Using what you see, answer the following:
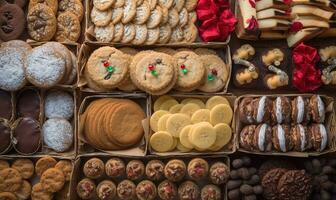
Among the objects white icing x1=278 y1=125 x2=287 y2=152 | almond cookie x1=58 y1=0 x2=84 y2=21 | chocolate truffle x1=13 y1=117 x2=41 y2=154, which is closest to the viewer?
white icing x1=278 y1=125 x2=287 y2=152

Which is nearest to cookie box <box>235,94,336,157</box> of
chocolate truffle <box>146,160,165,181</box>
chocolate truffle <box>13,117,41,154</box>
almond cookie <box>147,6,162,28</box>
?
chocolate truffle <box>146,160,165,181</box>

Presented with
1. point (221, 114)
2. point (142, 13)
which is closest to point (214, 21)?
point (142, 13)

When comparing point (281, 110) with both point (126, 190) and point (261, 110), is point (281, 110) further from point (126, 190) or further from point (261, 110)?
point (126, 190)

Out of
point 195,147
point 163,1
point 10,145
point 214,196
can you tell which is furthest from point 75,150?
point 163,1

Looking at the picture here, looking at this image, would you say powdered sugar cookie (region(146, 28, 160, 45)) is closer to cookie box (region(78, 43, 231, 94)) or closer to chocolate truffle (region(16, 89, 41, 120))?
cookie box (region(78, 43, 231, 94))

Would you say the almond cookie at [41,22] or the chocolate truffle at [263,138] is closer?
the chocolate truffle at [263,138]

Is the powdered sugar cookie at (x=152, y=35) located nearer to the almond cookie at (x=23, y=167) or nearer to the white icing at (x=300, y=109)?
the white icing at (x=300, y=109)

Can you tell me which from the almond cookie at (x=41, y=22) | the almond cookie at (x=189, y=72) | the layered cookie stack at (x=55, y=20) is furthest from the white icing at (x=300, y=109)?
the almond cookie at (x=41, y=22)
